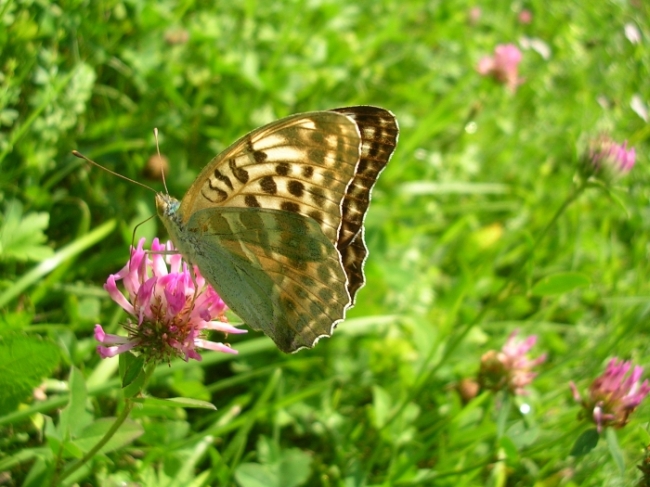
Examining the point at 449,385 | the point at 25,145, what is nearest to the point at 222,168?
the point at 25,145

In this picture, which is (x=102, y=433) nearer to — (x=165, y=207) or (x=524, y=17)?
(x=165, y=207)

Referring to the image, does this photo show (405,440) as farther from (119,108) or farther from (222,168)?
(119,108)

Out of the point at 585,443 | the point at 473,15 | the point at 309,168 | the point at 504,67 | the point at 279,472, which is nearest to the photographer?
the point at 309,168

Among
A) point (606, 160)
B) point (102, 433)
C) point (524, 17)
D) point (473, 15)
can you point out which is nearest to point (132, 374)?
point (102, 433)

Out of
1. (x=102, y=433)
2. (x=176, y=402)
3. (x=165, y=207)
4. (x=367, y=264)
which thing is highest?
(x=165, y=207)

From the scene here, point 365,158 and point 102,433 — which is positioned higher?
point 365,158

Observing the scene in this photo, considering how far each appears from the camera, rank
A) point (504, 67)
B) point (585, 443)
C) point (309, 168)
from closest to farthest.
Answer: point (309, 168), point (585, 443), point (504, 67)

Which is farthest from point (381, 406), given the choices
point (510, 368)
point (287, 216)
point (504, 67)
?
point (504, 67)

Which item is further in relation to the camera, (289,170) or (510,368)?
(510,368)
